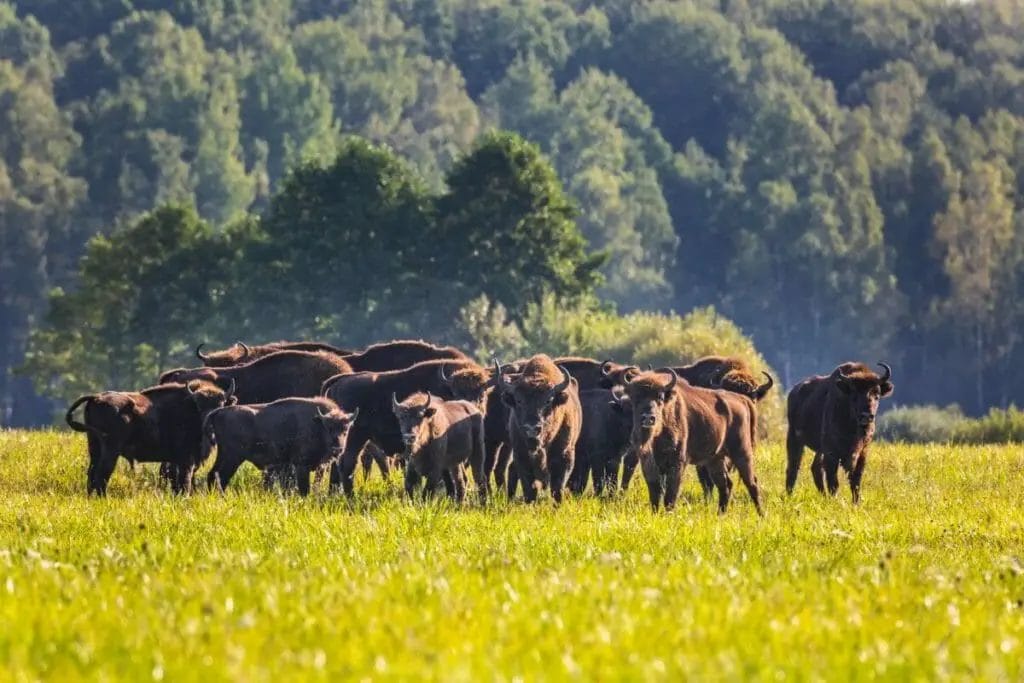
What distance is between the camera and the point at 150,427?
68.4 ft

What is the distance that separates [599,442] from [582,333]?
4686 centimetres

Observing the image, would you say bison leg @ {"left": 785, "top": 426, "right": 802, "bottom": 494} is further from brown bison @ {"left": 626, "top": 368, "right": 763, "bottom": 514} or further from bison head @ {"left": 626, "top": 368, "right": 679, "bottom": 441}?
bison head @ {"left": 626, "top": 368, "right": 679, "bottom": 441}

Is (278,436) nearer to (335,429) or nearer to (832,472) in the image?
(335,429)

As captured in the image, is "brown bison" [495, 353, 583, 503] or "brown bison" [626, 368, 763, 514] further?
"brown bison" [495, 353, 583, 503]

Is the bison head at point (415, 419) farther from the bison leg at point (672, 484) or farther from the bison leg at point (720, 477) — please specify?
the bison leg at point (720, 477)

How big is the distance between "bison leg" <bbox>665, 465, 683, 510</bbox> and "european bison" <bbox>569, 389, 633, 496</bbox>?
8.88ft

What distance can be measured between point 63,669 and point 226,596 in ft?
5.27

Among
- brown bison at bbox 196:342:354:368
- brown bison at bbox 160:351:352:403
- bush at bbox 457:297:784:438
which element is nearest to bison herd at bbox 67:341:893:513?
brown bison at bbox 160:351:352:403

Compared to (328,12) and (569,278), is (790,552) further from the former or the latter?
(328,12)

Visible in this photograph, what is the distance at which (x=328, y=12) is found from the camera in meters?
193

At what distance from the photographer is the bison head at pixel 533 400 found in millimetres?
19741

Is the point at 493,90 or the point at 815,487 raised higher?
the point at 493,90

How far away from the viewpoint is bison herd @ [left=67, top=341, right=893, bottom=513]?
64.3 ft

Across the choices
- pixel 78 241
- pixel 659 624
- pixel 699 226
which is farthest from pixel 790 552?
pixel 699 226
